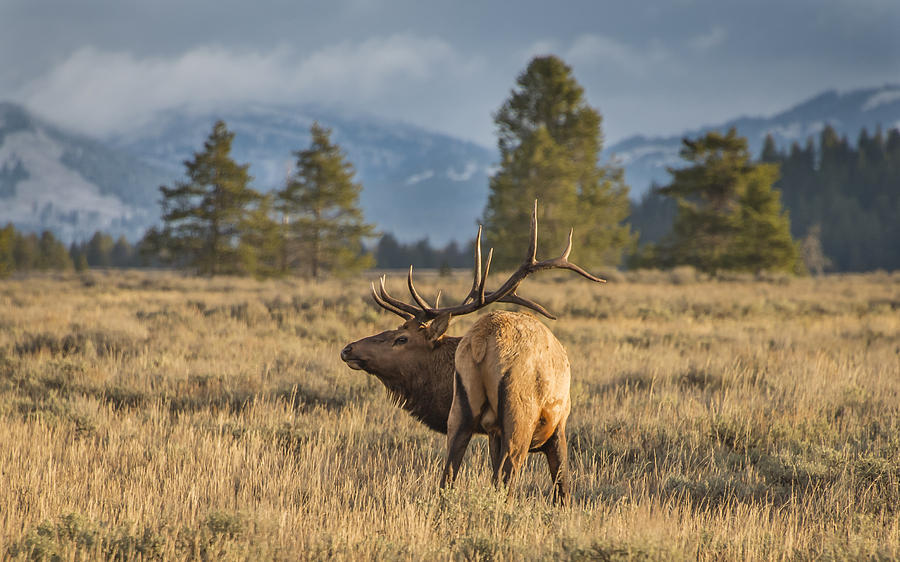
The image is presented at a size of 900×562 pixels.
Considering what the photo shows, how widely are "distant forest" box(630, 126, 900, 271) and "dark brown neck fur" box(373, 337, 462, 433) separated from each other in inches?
3083

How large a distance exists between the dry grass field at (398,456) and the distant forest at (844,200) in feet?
244

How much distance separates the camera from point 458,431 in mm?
3826

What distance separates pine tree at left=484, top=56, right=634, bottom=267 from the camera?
1210 inches

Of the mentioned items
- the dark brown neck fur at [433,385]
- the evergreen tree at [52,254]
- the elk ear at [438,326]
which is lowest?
the dark brown neck fur at [433,385]

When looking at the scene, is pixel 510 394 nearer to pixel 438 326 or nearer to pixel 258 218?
pixel 438 326

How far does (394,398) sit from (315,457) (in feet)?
2.49

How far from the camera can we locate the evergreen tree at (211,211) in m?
35.8

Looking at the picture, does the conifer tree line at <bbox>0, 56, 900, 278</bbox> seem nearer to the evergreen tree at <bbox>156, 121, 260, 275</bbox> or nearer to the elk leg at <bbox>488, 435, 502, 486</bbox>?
the evergreen tree at <bbox>156, 121, 260, 275</bbox>

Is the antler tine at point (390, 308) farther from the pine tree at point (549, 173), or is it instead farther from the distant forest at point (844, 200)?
the distant forest at point (844, 200)

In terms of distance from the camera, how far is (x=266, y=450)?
16.4ft

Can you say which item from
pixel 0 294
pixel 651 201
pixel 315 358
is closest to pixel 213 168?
pixel 0 294

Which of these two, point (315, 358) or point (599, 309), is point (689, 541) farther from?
point (599, 309)

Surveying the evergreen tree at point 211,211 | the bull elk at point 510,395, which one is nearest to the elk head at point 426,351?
the bull elk at point 510,395

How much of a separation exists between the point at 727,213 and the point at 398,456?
32.6m
